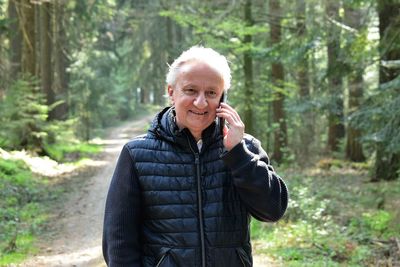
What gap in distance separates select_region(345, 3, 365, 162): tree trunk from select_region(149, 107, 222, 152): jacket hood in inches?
380

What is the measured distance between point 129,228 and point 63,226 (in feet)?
25.7

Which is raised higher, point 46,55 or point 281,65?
point 46,55

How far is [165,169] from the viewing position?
103 inches

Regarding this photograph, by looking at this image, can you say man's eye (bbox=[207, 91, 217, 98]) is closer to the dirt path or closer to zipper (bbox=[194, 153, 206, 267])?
zipper (bbox=[194, 153, 206, 267])

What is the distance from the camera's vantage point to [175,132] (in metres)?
2.66

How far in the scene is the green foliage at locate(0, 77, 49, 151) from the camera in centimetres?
1605

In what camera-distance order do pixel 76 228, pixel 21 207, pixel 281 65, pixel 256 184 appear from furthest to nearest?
pixel 281 65, pixel 21 207, pixel 76 228, pixel 256 184

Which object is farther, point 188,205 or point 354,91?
point 354,91

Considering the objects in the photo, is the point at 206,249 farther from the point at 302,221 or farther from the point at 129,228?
the point at 302,221

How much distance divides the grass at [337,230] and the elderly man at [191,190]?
190 inches

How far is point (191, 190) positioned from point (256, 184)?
0.32 metres

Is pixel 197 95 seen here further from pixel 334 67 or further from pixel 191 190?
pixel 334 67

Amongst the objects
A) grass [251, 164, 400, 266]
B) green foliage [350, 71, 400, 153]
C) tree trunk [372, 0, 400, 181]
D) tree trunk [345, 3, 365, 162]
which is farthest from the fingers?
tree trunk [345, 3, 365, 162]

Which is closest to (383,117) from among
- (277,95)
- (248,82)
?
(248,82)
